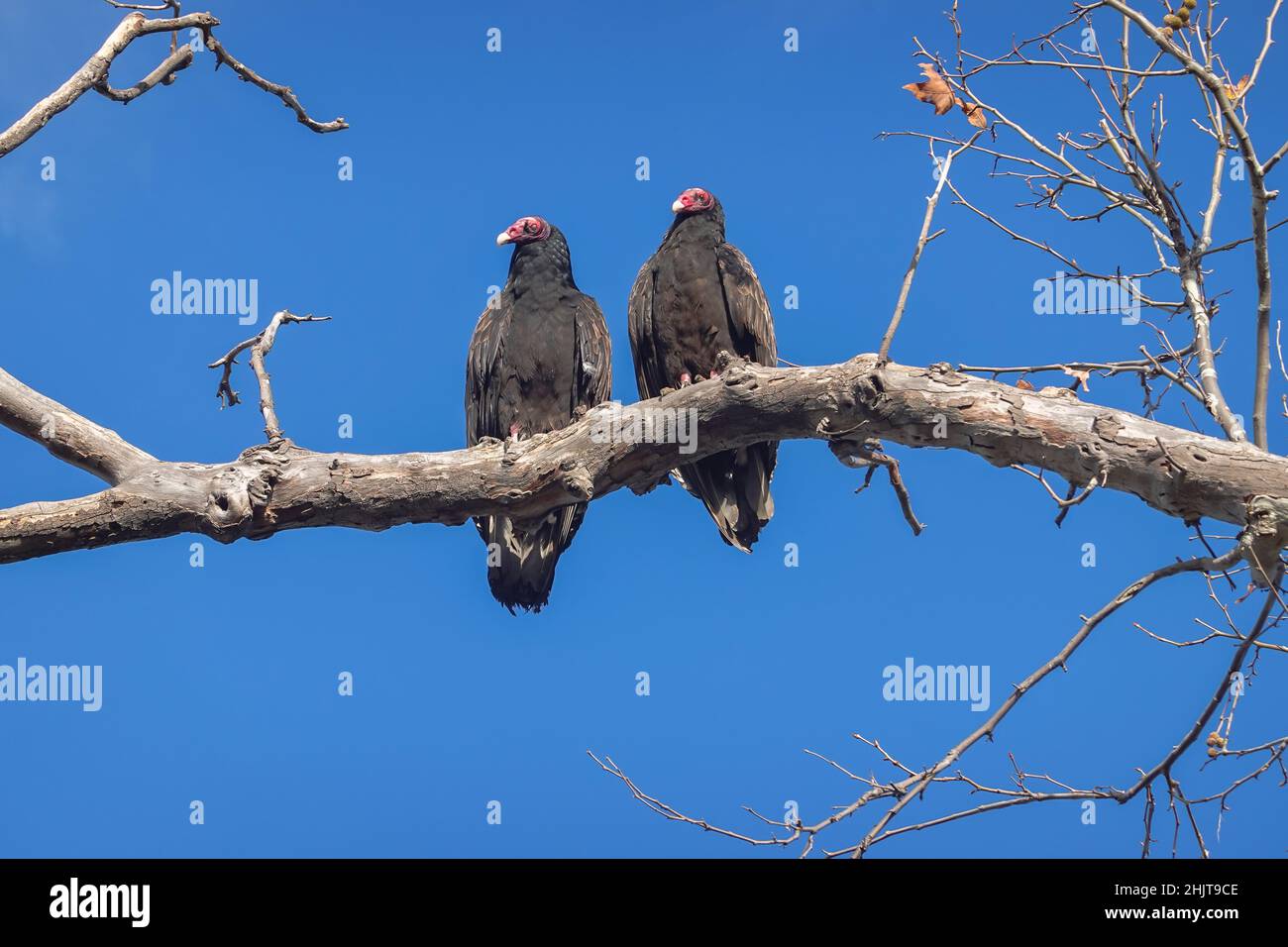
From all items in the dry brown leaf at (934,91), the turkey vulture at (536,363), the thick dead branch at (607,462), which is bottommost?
the thick dead branch at (607,462)

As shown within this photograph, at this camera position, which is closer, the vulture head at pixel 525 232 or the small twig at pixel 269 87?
the small twig at pixel 269 87

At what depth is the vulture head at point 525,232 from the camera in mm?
6305

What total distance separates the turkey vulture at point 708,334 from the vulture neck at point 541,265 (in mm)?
470

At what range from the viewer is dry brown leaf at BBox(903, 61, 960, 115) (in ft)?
14.3

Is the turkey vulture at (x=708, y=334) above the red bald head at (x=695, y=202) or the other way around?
the other way around

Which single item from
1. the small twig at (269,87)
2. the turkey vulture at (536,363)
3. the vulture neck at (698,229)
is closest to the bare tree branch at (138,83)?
the small twig at (269,87)

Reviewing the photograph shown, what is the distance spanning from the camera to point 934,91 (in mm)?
4355

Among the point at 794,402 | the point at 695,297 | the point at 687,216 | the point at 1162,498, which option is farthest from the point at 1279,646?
the point at 687,216

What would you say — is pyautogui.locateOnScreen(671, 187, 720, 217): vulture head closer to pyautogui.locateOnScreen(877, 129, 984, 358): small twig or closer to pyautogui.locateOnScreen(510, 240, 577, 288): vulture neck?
pyautogui.locateOnScreen(510, 240, 577, 288): vulture neck

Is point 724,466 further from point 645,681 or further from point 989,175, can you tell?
point 989,175

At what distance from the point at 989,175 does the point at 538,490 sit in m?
2.16

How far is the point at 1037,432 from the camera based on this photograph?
361 cm

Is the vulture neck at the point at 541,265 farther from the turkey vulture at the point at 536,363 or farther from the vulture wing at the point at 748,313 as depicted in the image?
the vulture wing at the point at 748,313

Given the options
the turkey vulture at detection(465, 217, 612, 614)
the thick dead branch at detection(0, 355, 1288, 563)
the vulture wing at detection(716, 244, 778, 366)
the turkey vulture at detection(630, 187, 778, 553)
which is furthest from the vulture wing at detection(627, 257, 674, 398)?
the thick dead branch at detection(0, 355, 1288, 563)
